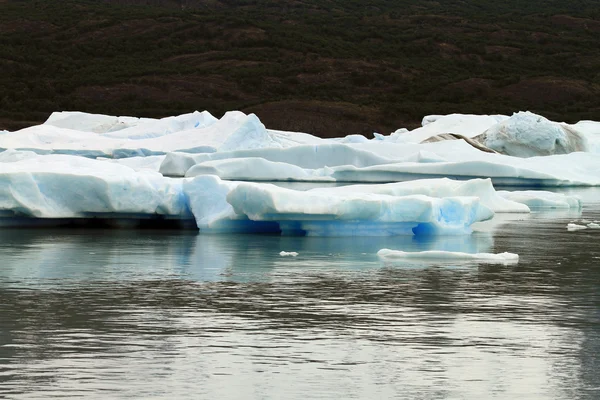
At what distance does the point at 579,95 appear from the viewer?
6538cm

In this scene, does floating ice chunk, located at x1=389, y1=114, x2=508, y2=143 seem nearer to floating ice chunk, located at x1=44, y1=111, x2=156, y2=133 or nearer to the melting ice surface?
the melting ice surface

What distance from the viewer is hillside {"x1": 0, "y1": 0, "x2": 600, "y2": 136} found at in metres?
Answer: 62.9

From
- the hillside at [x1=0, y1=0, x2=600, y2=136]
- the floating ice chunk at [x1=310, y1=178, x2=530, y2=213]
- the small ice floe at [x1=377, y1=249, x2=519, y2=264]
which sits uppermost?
the hillside at [x1=0, y1=0, x2=600, y2=136]

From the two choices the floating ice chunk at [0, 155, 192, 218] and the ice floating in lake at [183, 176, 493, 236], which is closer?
the ice floating in lake at [183, 176, 493, 236]

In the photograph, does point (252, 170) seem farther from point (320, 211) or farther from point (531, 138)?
point (320, 211)

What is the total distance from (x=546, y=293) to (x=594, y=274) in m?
1.55

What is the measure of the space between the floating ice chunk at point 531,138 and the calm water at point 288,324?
18.2 m

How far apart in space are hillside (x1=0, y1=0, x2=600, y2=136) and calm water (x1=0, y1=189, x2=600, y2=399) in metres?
44.1

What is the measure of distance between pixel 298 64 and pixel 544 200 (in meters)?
51.8

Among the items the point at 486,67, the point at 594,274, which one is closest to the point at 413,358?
the point at 594,274

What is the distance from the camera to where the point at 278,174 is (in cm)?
2575

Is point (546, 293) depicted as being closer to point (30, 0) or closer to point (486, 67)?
point (486, 67)

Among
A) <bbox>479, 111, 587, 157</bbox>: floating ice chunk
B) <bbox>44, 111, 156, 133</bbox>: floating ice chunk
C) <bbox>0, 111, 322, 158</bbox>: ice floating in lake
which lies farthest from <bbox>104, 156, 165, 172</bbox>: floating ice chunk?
<bbox>44, 111, 156, 133</bbox>: floating ice chunk

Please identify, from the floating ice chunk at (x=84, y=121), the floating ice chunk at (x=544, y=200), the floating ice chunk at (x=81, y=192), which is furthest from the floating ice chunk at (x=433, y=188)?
the floating ice chunk at (x=84, y=121)
